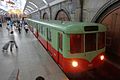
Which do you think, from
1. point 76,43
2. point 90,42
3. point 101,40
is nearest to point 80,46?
point 76,43

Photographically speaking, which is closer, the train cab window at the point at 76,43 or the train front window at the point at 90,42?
the train cab window at the point at 76,43

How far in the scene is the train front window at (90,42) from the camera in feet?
23.7

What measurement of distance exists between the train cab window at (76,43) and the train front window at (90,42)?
0.21 metres

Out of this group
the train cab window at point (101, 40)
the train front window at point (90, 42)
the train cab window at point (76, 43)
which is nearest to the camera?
the train cab window at point (76, 43)

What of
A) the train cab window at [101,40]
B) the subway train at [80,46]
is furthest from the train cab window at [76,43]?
the train cab window at [101,40]

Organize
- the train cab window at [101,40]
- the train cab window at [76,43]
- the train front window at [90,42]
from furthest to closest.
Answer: the train cab window at [101,40] < the train front window at [90,42] < the train cab window at [76,43]

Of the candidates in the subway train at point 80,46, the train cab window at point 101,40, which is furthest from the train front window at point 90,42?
the train cab window at point 101,40

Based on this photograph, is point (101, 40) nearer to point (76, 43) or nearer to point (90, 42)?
point (90, 42)

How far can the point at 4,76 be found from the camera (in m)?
7.79

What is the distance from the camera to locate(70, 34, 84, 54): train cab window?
22.9 feet

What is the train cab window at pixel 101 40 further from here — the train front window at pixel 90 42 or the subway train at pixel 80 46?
the train front window at pixel 90 42

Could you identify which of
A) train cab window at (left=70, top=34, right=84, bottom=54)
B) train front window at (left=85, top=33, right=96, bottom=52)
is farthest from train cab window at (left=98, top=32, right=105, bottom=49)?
train cab window at (left=70, top=34, right=84, bottom=54)

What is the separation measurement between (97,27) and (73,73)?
2370 millimetres

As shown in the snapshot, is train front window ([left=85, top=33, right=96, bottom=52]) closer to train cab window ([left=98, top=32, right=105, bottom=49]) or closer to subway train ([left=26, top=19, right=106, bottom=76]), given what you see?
subway train ([left=26, top=19, right=106, bottom=76])
